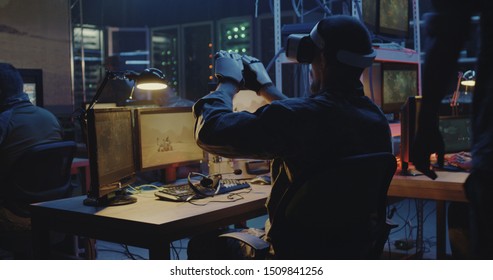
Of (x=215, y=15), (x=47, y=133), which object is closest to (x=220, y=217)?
(x=47, y=133)

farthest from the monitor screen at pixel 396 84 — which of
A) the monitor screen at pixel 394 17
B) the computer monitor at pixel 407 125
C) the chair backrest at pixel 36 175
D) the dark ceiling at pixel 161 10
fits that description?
the dark ceiling at pixel 161 10

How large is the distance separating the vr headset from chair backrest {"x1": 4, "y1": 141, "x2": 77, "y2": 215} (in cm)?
150

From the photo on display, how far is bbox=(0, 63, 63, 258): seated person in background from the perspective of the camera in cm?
285

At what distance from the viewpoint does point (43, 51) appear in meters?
4.99

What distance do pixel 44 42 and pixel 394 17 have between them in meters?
3.05

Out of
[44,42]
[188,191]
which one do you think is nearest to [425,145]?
[188,191]

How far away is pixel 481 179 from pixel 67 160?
7.52ft

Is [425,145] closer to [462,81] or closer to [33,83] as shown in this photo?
[462,81]

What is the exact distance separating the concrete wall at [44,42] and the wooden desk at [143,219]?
9.33 ft

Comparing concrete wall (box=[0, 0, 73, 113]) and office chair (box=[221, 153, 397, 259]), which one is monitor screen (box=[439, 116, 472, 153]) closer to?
office chair (box=[221, 153, 397, 259])

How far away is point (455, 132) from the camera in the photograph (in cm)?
341

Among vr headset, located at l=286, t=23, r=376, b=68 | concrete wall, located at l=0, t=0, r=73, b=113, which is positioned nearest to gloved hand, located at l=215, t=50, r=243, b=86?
vr headset, located at l=286, t=23, r=376, b=68

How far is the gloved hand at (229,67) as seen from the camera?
1944 mm

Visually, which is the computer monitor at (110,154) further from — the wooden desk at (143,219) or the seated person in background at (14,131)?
the seated person in background at (14,131)
